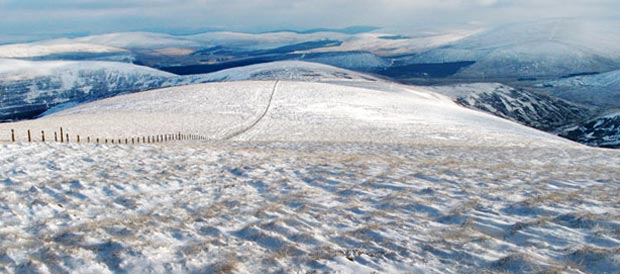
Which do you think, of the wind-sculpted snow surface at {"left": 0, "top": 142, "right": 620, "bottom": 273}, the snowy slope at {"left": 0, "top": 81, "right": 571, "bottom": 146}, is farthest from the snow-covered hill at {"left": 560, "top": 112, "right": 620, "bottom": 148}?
the wind-sculpted snow surface at {"left": 0, "top": 142, "right": 620, "bottom": 273}

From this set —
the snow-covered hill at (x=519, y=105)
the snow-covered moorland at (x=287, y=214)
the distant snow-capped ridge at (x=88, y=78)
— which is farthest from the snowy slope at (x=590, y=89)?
the snow-covered moorland at (x=287, y=214)

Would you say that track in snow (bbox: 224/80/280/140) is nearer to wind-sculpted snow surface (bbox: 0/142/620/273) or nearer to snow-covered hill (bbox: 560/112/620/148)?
wind-sculpted snow surface (bbox: 0/142/620/273)

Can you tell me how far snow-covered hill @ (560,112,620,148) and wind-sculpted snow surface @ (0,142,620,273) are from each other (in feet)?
244

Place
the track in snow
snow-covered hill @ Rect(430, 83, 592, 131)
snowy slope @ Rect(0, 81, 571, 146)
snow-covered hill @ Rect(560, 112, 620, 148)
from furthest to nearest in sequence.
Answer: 1. snow-covered hill @ Rect(430, 83, 592, 131)
2. snow-covered hill @ Rect(560, 112, 620, 148)
3. the track in snow
4. snowy slope @ Rect(0, 81, 571, 146)

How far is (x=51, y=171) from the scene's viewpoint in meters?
14.4

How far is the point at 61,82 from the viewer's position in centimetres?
15038

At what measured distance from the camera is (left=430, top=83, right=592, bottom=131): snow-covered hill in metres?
114

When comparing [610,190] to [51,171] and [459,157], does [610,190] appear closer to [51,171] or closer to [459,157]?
[459,157]

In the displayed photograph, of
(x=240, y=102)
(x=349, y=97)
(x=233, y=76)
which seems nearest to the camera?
(x=240, y=102)

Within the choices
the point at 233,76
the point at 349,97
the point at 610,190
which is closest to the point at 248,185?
the point at 610,190

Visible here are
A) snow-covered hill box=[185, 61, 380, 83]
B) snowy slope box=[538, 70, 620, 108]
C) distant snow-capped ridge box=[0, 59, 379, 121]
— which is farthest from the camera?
snowy slope box=[538, 70, 620, 108]

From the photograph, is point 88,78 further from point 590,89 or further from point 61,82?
point 590,89

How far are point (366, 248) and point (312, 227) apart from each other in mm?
1496

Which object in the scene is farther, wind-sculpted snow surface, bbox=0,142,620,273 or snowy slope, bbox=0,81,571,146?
snowy slope, bbox=0,81,571,146
